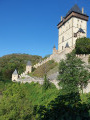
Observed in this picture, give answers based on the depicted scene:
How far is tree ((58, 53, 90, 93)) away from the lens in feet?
42.6

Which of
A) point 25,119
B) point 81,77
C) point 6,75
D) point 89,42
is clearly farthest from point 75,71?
point 6,75

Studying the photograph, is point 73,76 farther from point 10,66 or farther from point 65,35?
point 10,66

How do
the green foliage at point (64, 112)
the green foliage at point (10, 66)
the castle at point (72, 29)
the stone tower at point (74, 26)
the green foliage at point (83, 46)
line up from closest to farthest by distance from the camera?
1. the green foliage at point (64, 112)
2. the green foliage at point (83, 46)
3. the castle at point (72, 29)
4. the stone tower at point (74, 26)
5. the green foliage at point (10, 66)

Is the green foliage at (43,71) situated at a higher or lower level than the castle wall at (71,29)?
lower

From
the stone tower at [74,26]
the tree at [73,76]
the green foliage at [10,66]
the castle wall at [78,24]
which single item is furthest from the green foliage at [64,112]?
the green foliage at [10,66]

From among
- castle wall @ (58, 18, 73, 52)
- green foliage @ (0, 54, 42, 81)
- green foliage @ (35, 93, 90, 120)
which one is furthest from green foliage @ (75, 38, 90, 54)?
green foliage @ (35, 93, 90, 120)

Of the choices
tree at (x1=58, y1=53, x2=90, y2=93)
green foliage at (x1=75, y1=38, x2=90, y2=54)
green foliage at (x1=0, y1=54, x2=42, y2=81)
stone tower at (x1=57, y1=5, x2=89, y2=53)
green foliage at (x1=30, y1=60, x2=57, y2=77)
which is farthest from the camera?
green foliage at (x1=0, y1=54, x2=42, y2=81)

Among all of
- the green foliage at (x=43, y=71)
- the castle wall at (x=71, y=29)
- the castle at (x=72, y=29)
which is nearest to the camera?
the green foliage at (x=43, y=71)

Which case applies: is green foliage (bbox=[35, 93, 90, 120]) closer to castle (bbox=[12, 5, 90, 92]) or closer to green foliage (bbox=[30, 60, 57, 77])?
green foliage (bbox=[30, 60, 57, 77])

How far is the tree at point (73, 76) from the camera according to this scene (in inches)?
512

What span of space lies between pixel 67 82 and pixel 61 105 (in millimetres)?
10609

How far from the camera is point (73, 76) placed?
1346cm

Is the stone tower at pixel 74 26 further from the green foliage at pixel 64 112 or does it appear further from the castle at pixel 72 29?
the green foliage at pixel 64 112

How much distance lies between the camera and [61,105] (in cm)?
314
